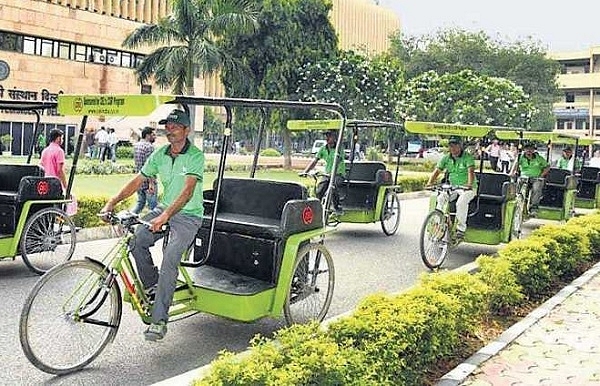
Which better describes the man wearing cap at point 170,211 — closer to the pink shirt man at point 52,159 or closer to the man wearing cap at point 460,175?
the pink shirt man at point 52,159

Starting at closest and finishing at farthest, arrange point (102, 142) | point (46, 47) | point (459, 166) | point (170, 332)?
1. point (170, 332)
2. point (459, 166)
3. point (102, 142)
4. point (46, 47)

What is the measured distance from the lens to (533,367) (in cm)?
500

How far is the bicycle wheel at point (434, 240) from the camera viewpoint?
29.5ft

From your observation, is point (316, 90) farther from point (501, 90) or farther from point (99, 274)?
point (99, 274)

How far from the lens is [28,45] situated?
36.8 m

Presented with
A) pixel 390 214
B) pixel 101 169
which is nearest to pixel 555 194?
pixel 390 214

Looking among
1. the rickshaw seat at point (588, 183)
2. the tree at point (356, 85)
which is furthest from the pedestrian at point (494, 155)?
the rickshaw seat at point (588, 183)

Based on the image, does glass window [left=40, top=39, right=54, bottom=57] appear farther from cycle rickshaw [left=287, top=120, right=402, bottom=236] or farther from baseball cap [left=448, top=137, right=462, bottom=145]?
baseball cap [left=448, top=137, right=462, bottom=145]

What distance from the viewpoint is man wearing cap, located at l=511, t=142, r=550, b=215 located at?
43.4 feet

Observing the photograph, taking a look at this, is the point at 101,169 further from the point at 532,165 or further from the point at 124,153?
the point at 532,165

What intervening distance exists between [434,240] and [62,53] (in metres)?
33.8

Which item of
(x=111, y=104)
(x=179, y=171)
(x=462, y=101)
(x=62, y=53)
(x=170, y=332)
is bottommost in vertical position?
(x=170, y=332)

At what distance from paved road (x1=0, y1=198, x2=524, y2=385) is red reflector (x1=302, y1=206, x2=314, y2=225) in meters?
0.96

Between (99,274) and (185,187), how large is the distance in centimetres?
85
